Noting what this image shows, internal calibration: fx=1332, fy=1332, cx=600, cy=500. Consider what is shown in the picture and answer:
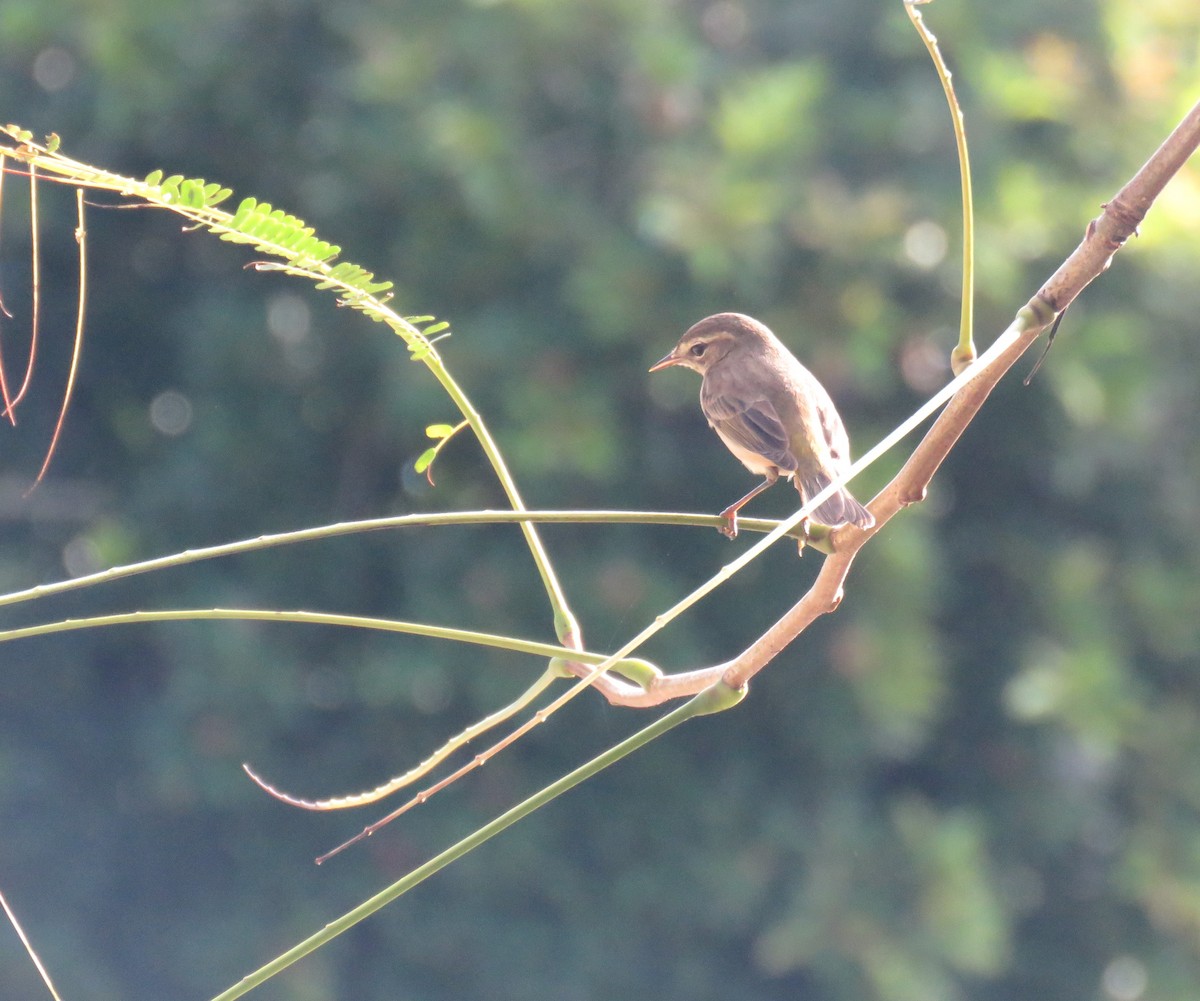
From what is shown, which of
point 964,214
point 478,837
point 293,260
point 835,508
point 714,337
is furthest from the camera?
point 714,337

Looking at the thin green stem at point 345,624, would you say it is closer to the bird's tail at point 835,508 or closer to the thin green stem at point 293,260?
the thin green stem at point 293,260

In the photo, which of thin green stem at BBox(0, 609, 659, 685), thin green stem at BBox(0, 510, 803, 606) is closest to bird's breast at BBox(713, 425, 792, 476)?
thin green stem at BBox(0, 609, 659, 685)

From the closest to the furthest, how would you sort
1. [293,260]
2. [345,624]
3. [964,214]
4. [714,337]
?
1. [345,624]
2. [293,260]
3. [964,214]
4. [714,337]

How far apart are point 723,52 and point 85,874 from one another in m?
6.11

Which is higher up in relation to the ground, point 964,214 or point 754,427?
point 964,214

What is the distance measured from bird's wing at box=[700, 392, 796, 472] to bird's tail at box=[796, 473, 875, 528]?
0.07 m

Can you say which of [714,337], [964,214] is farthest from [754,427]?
[964,214]

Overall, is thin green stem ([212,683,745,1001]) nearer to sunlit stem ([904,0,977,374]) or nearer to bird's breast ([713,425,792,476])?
sunlit stem ([904,0,977,374])

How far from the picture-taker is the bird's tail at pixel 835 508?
1855 mm

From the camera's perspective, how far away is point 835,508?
2744 millimetres

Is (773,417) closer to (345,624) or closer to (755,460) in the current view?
(755,460)

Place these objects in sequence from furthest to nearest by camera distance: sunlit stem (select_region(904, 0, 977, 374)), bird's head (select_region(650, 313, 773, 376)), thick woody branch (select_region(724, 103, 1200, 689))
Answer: bird's head (select_region(650, 313, 773, 376)) < sunlit stem (select_region(904, 0, 977, 374)) < thick woody branch (select_region(724, 103, 1200, 689))

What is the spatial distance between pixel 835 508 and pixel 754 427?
3.35 feet

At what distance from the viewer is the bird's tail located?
185cm
